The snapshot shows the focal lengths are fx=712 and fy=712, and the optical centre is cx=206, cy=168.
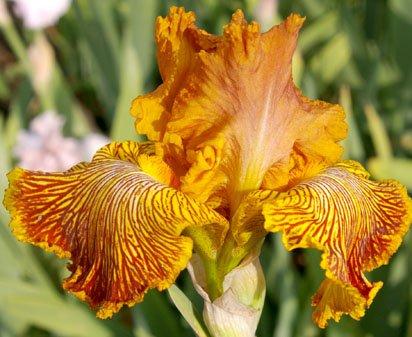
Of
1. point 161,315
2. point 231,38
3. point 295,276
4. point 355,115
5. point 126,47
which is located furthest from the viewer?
point 355,115

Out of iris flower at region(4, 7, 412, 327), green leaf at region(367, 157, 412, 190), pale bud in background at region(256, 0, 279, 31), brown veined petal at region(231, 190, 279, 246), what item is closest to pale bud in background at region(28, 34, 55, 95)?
pale bud in background at region(256, 0, 279, 31)

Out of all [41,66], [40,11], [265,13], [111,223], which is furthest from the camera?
[40,11]

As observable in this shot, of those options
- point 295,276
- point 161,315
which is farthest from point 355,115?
point 161,315

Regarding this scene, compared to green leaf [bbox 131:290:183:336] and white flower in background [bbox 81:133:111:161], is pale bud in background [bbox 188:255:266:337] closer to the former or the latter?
green leaf [bbox 131:290:183:336]

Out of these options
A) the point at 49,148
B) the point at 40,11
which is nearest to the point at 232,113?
the point at 49,148

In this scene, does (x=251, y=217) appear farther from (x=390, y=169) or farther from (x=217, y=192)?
(x=390, y=169)

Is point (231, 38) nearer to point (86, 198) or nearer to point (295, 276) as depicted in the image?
point (86, 198)

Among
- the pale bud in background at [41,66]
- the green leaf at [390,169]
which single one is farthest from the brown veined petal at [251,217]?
the pale bud in background at [41,66]
